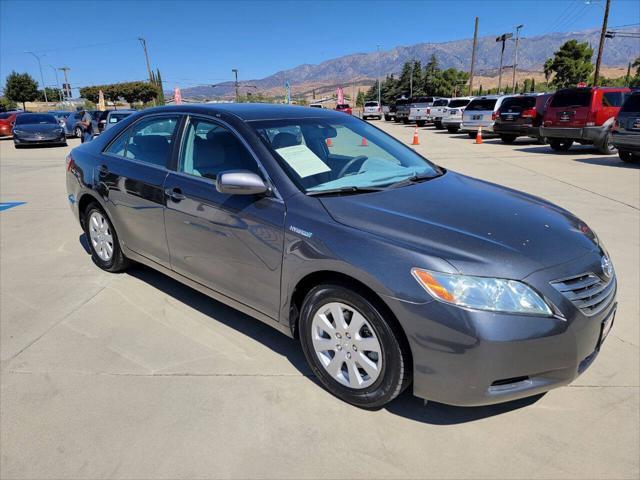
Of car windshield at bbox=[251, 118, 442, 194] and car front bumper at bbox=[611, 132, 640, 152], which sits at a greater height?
car windshield at bbox=[251, 118, 442, 194]

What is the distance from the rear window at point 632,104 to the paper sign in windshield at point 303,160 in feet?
35.7

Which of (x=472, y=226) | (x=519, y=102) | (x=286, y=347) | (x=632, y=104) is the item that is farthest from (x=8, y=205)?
(x=519, y=102)

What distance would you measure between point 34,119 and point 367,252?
22122 millimetres

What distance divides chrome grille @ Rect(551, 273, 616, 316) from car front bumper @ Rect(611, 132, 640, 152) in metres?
10.5

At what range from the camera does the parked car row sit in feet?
36.6

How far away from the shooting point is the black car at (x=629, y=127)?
10852mm

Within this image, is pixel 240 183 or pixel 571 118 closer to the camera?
pixel 240 183

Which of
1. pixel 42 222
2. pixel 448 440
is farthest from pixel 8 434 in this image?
pixel 42 222

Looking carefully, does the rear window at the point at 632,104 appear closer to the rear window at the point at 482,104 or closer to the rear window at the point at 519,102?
the rear window at the point at 519,102

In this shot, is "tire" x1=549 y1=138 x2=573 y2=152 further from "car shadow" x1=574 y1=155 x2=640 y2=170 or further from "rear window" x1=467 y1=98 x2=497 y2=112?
"rear window" x1=467 y1=98 x2=497 y2=112

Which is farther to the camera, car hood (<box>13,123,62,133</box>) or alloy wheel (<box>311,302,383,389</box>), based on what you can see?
car hood (<box>13,123,62,133</box>)

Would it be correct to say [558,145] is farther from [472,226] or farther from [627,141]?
[472,226]

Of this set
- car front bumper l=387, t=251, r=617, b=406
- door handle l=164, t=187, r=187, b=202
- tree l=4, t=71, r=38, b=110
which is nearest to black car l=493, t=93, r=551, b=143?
door handle l=164, t=187, r=187, b=202

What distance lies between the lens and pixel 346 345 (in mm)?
2598
